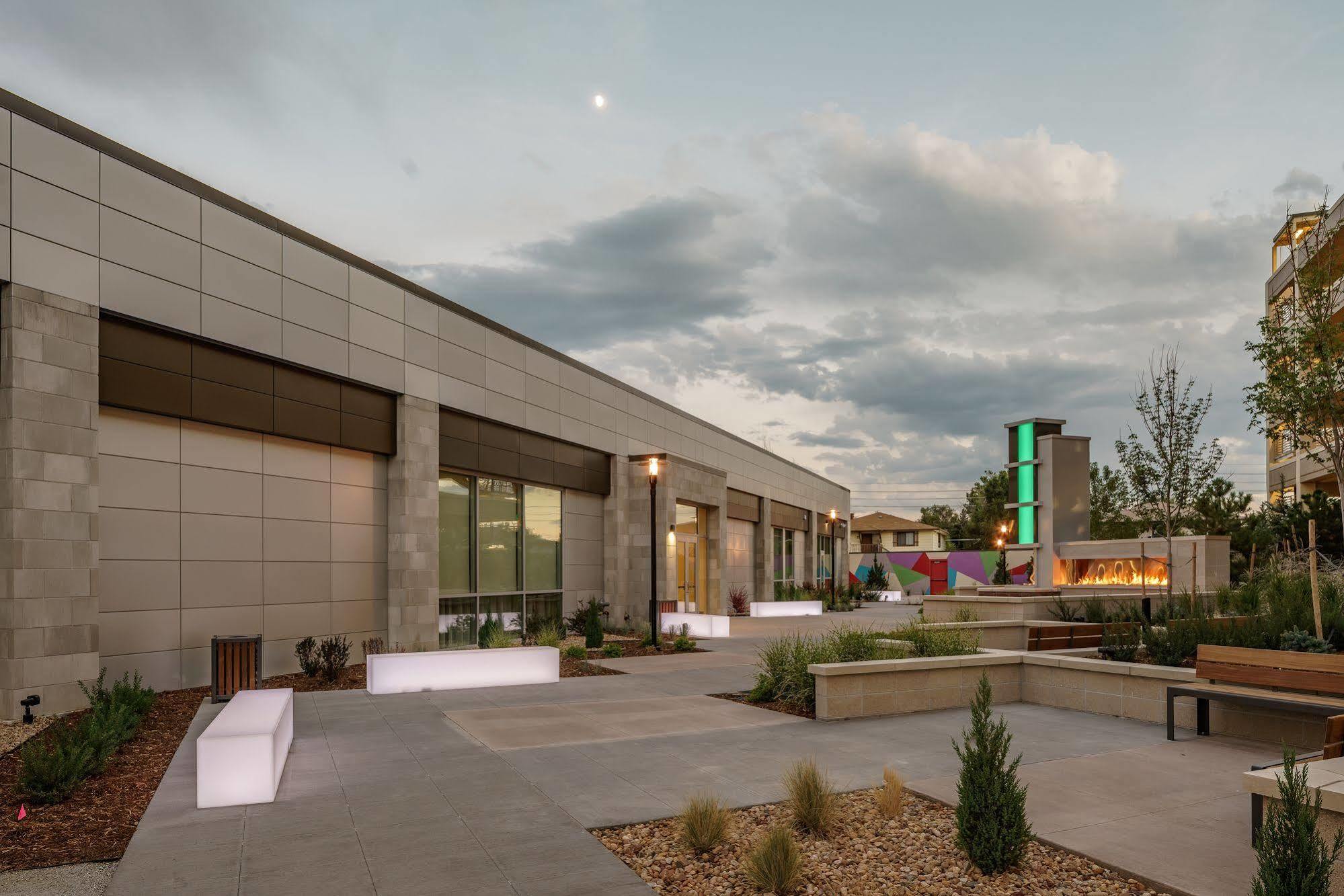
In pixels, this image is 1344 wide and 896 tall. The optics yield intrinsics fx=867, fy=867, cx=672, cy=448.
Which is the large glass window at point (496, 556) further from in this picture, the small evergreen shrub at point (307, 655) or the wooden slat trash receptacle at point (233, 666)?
the wooden slat trash receptacle at point (233, 666)

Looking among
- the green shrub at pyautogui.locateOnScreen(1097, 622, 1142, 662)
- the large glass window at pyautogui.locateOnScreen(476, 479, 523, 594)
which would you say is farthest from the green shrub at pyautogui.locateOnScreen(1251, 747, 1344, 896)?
the large glass window at pyautogui.locateOnScreen(476, 479, 523, 594)

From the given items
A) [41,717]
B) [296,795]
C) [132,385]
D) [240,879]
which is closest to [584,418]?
[132,385]

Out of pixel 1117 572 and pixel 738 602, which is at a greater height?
pixel 1117 572

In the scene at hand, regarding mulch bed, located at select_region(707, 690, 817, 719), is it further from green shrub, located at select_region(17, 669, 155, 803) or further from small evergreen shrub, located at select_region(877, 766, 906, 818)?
green shrub, located at select_region(17, 669, 155, 803)

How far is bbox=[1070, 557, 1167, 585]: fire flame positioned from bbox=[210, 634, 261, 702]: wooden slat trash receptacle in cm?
2606

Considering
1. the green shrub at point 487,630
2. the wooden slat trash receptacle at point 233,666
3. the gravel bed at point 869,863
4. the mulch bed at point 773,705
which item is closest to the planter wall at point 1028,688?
the mulch bed at point 773,705

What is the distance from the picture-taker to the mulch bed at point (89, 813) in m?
6.38

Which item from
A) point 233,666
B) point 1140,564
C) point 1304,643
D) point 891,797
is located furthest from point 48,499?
point 1140,564

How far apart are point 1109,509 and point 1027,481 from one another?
43525 millimetres

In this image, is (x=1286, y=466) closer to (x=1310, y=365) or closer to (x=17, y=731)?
(x=1310, y=365)

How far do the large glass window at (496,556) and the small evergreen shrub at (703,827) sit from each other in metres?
14.1

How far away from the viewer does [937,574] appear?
212 ft

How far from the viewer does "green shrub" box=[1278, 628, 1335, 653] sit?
33.9 feet

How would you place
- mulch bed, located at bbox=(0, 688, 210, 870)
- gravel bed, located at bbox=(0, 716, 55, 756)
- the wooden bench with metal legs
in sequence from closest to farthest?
mulch bed, located at bbox=(0, 688, 210, 870)
the wooden bench with metal legs
gravel bed, located at bbox=(0, 716, 55, 756)
